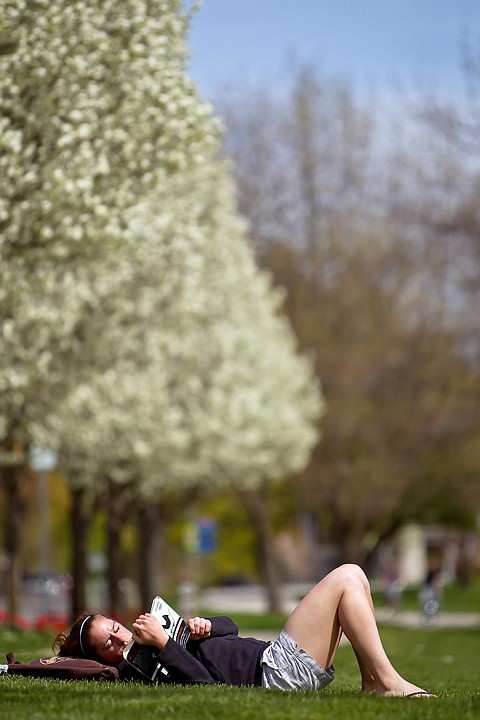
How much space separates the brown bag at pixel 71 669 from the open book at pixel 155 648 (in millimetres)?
420

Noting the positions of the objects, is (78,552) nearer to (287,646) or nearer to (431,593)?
(431,593)

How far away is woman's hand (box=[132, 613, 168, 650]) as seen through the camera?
336 inches

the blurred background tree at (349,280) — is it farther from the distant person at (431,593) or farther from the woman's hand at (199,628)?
the woman's hand at (199,628)

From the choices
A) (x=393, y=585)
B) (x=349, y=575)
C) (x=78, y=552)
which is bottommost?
(x=393, y=585)

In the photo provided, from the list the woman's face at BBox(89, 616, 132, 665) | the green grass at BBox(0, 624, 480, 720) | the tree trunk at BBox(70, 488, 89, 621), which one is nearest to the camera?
the green grass at BBox(0, 624, 480, 720)

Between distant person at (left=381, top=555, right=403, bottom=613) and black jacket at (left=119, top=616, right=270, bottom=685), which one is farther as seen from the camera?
distant person at (left=381, top=555, right=403, bottom=613)

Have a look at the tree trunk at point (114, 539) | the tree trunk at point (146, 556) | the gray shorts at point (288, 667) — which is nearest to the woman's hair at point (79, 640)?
the gray shorts at point (288, 667)

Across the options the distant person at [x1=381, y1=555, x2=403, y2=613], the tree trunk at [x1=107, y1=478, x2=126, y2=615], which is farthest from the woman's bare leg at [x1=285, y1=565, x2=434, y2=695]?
the distant person at [x1=381, y1=555, x2=403, y2=613]

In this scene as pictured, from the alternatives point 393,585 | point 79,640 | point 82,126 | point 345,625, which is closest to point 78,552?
point 82,126

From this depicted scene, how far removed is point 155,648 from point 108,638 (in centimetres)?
59

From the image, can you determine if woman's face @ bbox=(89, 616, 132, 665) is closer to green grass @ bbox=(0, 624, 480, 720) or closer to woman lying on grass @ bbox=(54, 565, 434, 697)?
woman lying on grass @ bbox=(54, 565, 434, 697)

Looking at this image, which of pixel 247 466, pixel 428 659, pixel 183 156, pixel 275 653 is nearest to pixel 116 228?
pixel 183 156

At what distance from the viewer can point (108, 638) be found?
9.28 m

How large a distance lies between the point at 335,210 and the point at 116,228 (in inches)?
1323
